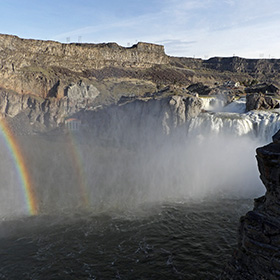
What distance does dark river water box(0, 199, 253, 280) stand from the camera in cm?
2322

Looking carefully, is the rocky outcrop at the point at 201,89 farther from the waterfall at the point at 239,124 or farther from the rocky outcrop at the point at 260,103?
the waterfall at the point at 239,124

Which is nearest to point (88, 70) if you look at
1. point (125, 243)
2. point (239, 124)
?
point (239, 124)

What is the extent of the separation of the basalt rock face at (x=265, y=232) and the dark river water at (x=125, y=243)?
9891 millimetres

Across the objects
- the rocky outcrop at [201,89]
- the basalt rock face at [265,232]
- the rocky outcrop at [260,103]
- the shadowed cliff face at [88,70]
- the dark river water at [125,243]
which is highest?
the shadowed cliff face at [88,70]

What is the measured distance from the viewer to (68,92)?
113 metres

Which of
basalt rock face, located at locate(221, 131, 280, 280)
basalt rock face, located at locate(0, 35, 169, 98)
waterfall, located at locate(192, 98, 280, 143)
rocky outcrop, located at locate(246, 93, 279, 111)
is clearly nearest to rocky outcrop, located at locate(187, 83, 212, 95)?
rocky outcrop, located at locate(246, 93, 279, 111)

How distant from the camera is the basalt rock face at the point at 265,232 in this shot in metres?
12.4

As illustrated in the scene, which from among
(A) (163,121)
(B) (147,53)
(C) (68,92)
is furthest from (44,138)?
(B) (147,53)

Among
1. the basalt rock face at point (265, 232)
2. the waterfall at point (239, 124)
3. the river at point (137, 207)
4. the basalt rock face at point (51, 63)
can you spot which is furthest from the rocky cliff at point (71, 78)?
the basalt rock face at point (265, 232)

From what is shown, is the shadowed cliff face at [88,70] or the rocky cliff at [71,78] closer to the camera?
the rocky cliff at [71,78]

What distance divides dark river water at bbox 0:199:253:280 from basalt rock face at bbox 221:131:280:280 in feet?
32.5

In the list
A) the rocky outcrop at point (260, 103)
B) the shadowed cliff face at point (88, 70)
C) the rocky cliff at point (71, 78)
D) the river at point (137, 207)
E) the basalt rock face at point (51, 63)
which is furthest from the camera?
the shadowed cliff face at point (88, 70)

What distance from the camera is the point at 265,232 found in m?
12.6

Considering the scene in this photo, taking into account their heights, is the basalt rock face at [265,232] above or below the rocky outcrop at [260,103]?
below
